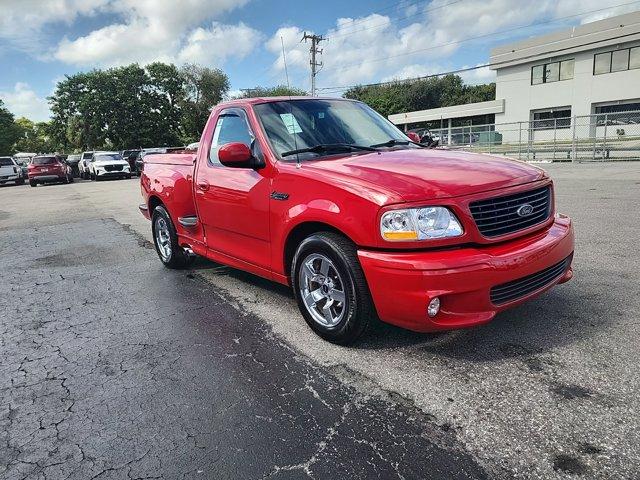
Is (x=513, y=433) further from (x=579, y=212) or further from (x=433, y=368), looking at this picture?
(x=579, y=212)

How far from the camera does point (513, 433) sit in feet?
8.29

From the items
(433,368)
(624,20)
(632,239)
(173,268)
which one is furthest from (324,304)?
(624,20)

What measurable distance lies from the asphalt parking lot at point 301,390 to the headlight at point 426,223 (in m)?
0.87

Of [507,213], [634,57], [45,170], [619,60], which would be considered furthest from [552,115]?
[507,213]

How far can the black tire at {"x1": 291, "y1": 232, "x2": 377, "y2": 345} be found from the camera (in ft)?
11.0

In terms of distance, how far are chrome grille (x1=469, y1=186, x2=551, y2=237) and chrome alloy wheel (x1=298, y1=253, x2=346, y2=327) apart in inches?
40.0

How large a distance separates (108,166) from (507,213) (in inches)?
1164

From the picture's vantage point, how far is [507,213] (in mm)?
3340

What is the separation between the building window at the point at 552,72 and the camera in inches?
1487

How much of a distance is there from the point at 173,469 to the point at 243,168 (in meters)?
2.59

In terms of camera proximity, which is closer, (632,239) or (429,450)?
(429,450)

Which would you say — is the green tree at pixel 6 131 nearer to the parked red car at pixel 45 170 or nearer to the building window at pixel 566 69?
the parked red car at pixel 45 170

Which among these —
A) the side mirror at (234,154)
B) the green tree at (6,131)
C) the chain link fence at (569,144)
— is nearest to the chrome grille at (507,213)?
the side mirror at (234,154)

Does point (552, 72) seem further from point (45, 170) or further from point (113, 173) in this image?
point (45, 170)
